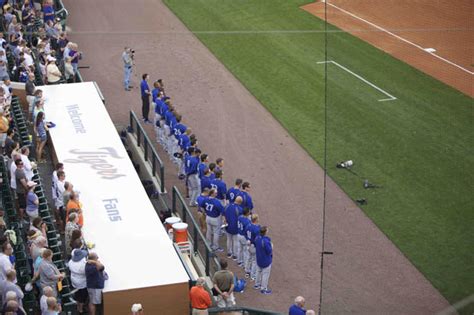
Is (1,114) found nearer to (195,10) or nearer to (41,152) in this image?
(41,152)

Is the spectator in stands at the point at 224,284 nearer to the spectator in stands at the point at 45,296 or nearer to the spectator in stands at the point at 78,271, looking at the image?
the spectator in stands at the point at 78,271

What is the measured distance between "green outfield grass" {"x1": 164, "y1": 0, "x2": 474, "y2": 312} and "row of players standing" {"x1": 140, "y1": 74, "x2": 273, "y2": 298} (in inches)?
80.2

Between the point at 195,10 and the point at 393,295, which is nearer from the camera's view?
the point at 393,295

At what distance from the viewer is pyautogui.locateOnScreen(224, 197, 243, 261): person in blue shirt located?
1597cm

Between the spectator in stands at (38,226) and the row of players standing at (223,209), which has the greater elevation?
Result: the spectator in stands at (38,226)

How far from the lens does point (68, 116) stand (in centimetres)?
1892

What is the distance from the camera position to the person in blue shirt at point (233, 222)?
15969mm

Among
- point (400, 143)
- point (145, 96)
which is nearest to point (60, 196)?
point (400, 143)

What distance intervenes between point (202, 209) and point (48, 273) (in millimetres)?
4522

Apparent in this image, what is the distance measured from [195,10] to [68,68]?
947 cm

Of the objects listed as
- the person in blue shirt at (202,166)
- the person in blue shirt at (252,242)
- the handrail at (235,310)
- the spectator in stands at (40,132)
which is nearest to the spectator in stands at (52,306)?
the handrail at (235,310)

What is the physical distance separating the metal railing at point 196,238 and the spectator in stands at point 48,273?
3.15 meters

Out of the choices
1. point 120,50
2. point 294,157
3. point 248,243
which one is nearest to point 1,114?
point 248,243

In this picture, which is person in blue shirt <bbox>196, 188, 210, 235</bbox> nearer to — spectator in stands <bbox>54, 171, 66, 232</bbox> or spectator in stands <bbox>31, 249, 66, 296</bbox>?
spectator in stands <bbox>54, 171, 66, 232</bbox>
